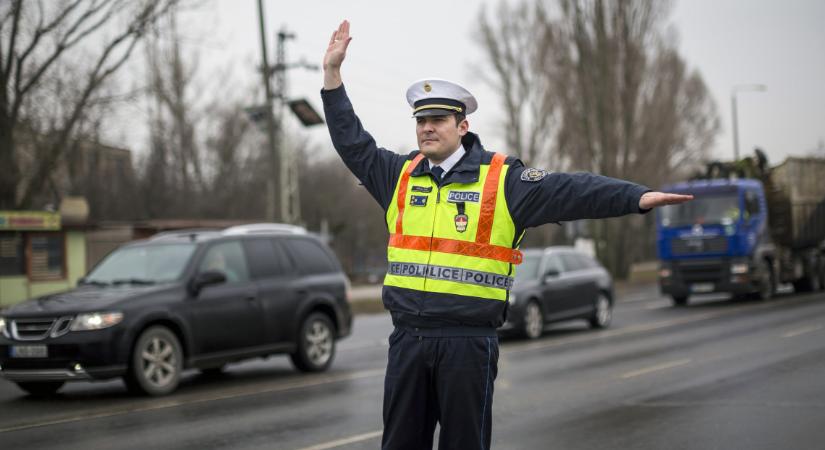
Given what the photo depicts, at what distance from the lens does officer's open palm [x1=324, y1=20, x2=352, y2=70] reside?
440cm

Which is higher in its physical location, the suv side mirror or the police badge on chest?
the police badge on chest

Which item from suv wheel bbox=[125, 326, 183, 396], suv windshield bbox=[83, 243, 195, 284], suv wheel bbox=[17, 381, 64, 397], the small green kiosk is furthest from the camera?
the small green kiosk

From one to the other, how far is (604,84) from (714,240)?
50.0ft

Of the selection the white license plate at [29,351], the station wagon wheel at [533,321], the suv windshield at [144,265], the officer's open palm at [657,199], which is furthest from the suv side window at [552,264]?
the officer's open palm at [657,199]

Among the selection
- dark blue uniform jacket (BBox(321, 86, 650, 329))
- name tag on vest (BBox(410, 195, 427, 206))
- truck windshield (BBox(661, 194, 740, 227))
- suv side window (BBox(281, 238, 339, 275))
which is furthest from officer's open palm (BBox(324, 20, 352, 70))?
truck windshield (BBox(661, 194, 740, 227))

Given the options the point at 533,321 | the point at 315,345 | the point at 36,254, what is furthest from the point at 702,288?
the point at 36,254

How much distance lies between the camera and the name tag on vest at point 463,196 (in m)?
4.12

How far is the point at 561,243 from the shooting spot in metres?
53.1

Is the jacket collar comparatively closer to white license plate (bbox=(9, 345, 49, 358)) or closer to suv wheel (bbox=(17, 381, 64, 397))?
white license plate (bbox=(9, 345, 49, 358))

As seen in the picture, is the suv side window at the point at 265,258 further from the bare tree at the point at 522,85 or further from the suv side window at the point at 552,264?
the bare tree at the point at 522,85

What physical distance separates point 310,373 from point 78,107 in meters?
14.3

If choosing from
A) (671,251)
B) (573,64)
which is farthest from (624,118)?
(671,251)

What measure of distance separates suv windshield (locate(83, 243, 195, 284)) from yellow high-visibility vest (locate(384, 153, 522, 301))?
24.1 ft

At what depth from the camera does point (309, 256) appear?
12.9 meters
